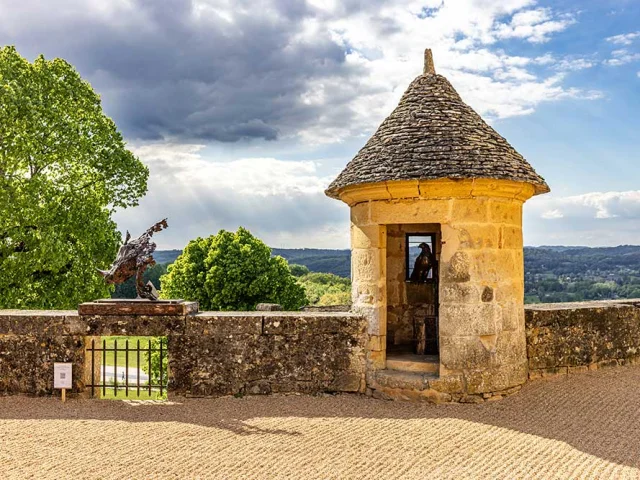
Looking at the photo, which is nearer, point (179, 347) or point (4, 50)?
point (179, 347)

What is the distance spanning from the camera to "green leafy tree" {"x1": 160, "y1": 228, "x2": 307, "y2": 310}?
1880cm

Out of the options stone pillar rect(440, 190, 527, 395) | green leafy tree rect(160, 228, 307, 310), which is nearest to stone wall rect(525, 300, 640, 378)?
stone pillar rect(440, 190, 527, 395)

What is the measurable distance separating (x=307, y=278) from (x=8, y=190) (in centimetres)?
3104

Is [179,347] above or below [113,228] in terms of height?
below

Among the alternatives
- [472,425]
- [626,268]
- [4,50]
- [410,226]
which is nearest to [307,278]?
[626,268]

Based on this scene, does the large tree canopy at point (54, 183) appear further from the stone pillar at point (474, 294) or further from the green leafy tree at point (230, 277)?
the stone pillar at point (474, 294)

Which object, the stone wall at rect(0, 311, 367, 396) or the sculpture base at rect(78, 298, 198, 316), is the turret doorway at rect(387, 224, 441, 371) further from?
the sculpture base at rect(78, 298, 198, 316)

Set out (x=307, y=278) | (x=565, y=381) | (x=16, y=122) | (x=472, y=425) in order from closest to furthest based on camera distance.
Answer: (x=472, y=425), (x=565, y=381), (x=16, y=122), (x=307, y=278)

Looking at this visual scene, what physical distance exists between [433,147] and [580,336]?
355cm

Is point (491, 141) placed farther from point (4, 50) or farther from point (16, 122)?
point (4, 50)

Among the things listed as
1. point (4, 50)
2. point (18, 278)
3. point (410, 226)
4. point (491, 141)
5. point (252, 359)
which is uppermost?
point (4, 50)

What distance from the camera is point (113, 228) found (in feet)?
49.8

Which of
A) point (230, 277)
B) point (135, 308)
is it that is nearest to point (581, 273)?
point (230, 277)

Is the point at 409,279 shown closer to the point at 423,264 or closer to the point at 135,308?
the point at 423,264
